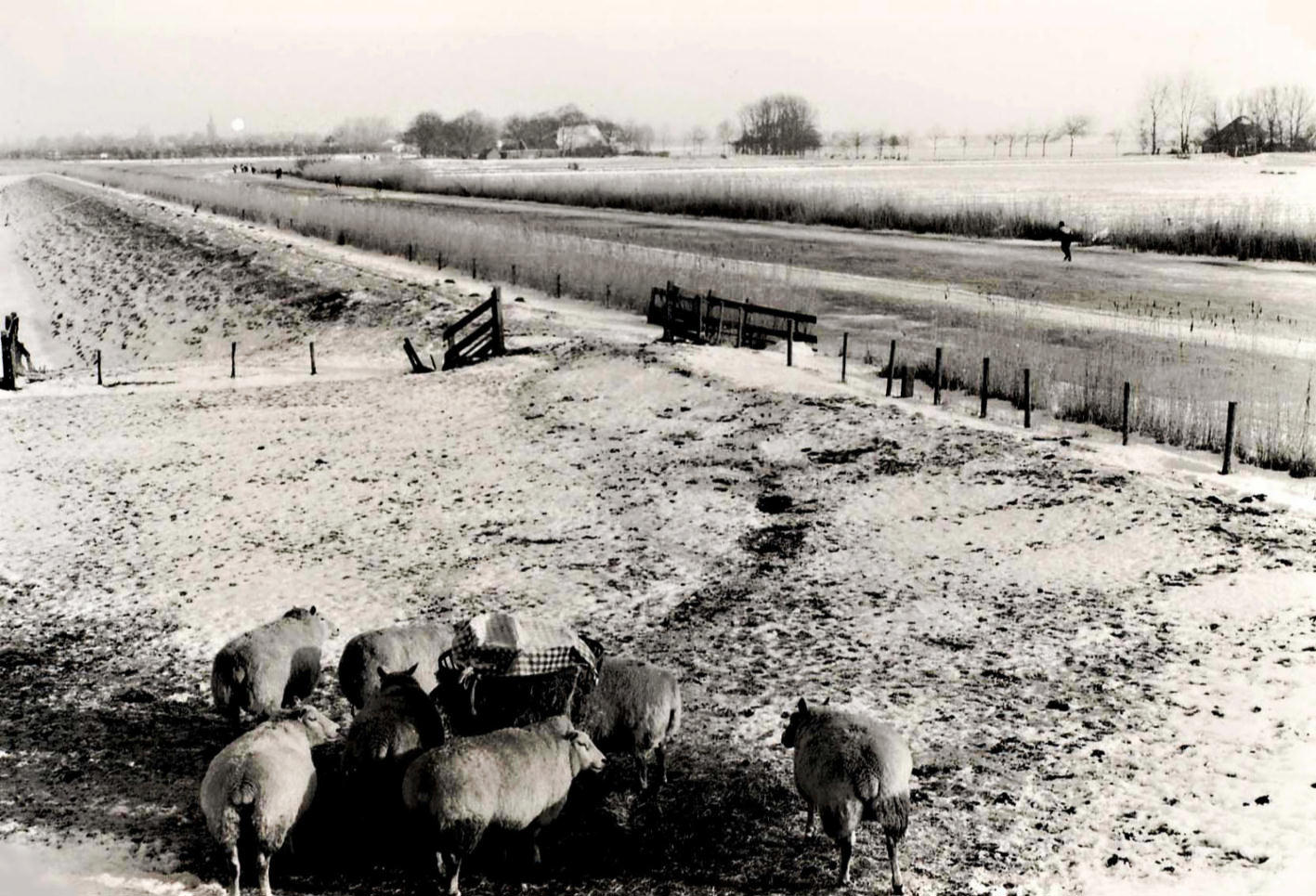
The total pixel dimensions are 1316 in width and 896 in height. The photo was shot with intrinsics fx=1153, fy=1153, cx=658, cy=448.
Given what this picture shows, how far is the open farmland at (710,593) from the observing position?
8305 millimetres

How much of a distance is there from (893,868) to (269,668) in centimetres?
570

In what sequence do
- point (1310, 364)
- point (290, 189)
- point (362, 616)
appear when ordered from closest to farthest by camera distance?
point (362, 616)
point (1310, 364)
point (290, 189)

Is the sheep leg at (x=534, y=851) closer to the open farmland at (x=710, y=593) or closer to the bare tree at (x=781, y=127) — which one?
the open farmland at (x=710, y=593)

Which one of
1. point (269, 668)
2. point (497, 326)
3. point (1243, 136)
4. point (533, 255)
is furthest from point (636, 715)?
point (1243, 136)

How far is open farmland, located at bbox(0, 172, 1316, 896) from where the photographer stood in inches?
327

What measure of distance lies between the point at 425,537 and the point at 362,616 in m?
2.83

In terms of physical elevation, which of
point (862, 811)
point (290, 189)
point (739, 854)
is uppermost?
point (290, 189)

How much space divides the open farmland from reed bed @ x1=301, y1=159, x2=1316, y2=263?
83.3ft

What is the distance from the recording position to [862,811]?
7.72 meters

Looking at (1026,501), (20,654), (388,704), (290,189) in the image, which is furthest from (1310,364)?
(290,189)

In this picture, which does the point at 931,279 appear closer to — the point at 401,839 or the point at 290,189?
the point at 401,839

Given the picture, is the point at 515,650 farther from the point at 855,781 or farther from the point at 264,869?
the point at 855,781

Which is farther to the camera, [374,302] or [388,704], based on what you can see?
[374,302]

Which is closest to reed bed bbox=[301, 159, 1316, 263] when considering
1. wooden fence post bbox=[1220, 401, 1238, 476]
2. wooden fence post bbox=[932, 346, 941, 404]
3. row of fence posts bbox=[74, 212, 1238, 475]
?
row of fence posts bbox=[74, 212, 1238, 475]
